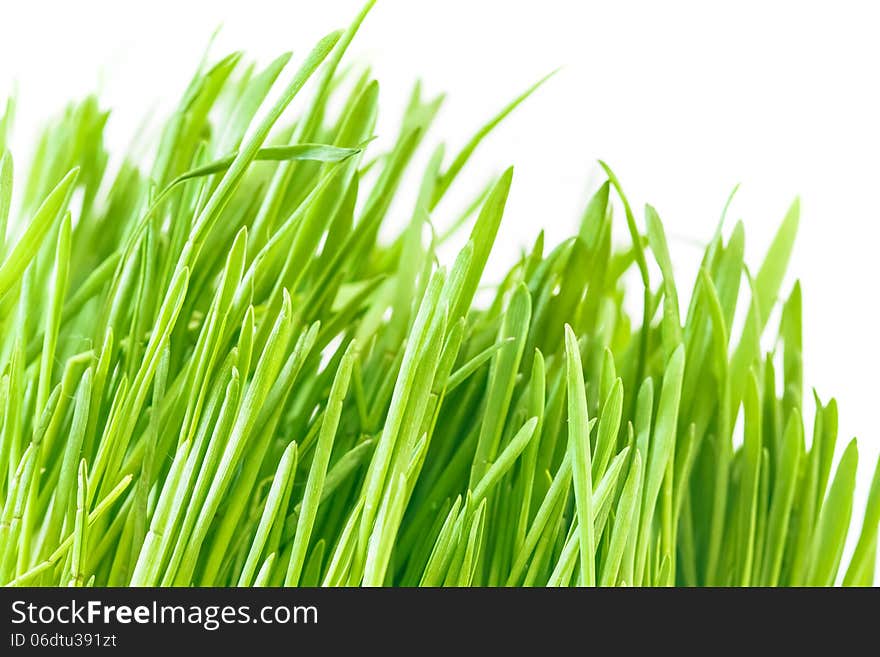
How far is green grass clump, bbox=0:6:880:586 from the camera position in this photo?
364 millimetres

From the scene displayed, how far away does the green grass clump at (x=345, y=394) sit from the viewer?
1.19ft

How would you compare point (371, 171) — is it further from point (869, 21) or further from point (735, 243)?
point (869, 21)

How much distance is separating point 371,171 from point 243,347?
0.27 m

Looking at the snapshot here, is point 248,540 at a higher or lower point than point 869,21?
lower

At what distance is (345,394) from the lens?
369 millimetres

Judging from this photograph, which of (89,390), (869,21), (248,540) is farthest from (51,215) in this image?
(869,21)

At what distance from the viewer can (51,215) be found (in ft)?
1.27

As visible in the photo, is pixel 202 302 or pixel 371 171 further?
pixel 371 171

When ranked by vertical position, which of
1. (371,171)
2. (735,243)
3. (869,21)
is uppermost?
(869,21)
